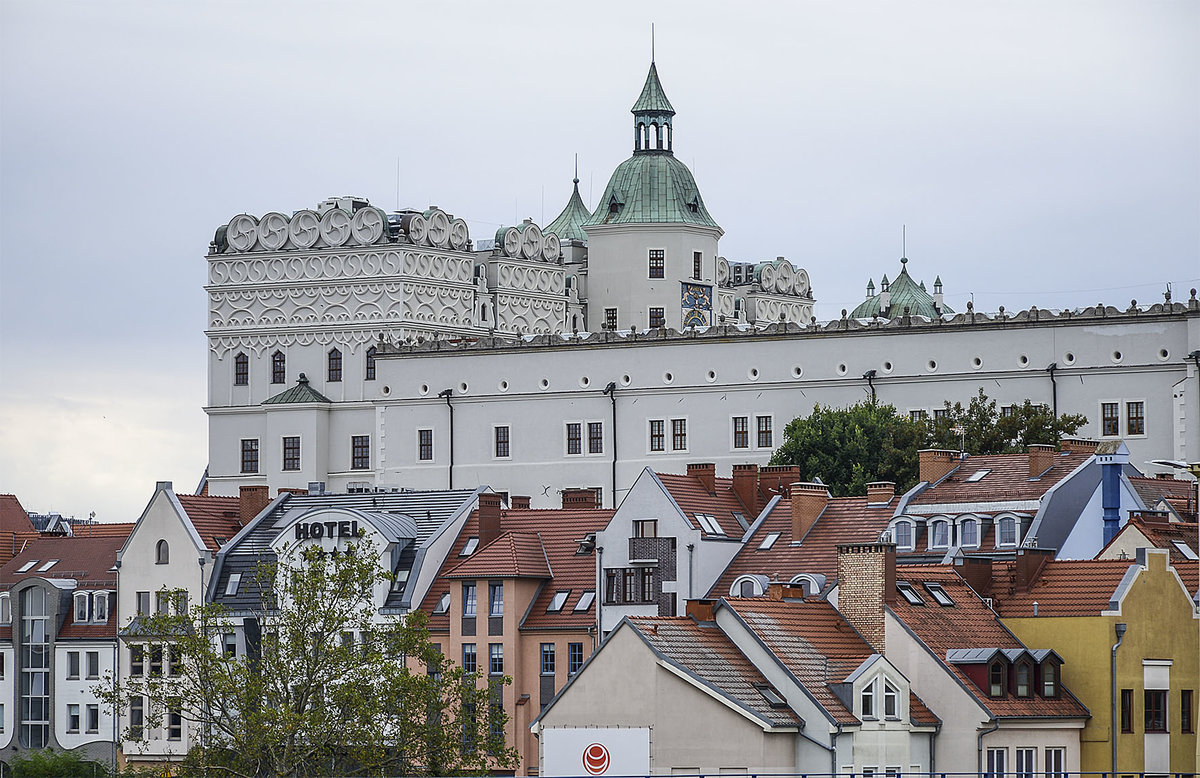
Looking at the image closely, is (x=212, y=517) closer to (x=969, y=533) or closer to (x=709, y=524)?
(x=709, y=524)

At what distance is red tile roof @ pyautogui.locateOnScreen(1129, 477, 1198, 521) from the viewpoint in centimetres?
6247

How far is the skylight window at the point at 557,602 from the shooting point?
211 feet

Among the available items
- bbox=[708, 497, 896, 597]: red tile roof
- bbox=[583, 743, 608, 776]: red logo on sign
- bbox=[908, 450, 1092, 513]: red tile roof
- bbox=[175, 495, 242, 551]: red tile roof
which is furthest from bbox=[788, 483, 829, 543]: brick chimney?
bbox=[175, 495, 242, 551]: red tile roof

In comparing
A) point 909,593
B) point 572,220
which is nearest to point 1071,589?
point 909,593

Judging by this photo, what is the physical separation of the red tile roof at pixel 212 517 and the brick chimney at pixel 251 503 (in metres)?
0.22

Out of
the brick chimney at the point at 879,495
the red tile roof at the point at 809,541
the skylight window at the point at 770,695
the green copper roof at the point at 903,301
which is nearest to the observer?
the skylight window at the point at 770,695

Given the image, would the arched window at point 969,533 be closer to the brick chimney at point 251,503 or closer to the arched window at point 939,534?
the arched window at point 939,534

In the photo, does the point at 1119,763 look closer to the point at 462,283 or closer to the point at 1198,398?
the point at 1198,398

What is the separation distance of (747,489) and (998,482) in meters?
6.24

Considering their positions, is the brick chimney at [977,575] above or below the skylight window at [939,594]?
above

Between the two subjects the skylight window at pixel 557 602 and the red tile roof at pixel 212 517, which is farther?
the red tile roof at pixel 212 517

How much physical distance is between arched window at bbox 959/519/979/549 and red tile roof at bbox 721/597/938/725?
470 inches

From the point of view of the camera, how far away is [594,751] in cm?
4728

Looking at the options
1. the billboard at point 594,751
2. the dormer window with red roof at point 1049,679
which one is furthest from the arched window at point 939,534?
the billboard at point 594,751
